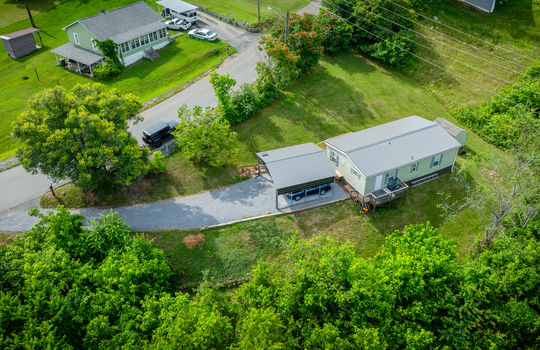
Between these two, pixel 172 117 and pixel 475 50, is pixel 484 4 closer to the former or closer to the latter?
pixel 475 50

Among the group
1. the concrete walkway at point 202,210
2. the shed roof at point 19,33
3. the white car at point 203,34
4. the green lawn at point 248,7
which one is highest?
the green lawn at point 248,7

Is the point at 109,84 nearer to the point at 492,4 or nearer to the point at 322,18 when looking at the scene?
the point at 322,18

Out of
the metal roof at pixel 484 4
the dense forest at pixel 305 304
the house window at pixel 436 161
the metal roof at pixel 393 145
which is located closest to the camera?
the dense forest at pixel 305 304

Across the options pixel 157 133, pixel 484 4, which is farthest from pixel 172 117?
pixel 484 4

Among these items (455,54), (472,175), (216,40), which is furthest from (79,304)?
(455,54)

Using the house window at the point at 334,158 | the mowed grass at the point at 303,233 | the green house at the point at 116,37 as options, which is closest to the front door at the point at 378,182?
the mowed grass at the point at 303,233

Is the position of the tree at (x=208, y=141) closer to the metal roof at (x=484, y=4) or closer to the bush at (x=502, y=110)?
the bush at (x=502, y=110)
